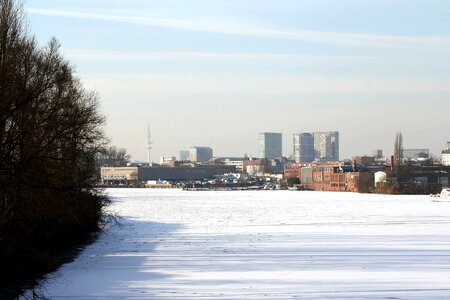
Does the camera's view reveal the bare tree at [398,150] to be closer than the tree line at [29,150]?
No

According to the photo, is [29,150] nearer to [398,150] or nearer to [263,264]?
[263,264]

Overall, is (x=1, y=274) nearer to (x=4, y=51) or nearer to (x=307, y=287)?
(x=4, y=51)

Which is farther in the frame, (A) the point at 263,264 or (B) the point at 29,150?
(A) the point at 263,264

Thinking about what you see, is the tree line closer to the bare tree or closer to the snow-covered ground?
the snow-covered ground

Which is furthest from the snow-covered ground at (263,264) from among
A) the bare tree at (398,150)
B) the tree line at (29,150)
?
the bare tree at (398,150)

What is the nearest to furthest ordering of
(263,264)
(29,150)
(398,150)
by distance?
(29,150), (263,264), (398,150)

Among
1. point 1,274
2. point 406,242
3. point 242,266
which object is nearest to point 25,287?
point 1,274

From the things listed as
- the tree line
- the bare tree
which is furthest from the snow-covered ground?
the bare tree

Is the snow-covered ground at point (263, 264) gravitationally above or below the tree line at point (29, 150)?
below

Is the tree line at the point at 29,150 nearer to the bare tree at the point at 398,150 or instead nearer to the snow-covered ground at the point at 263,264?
the snow-covered ground at the point at 263,264

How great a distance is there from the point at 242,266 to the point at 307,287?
479 cm

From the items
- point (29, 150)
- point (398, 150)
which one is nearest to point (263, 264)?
point (29, 150)

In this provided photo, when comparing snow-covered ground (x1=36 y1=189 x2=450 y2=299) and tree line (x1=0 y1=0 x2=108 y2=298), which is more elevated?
tree line (x1=0 y1=0 x2=108 y2=298)

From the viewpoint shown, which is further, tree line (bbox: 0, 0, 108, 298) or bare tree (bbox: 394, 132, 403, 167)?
bare tree (bbox: 394, 132, 403, 167)
